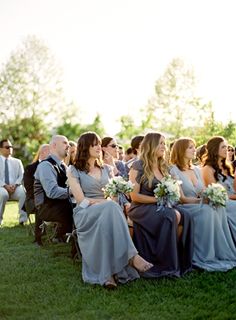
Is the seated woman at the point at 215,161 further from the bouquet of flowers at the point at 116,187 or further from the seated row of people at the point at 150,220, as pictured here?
the bouquet of flowers at the point at 116,187

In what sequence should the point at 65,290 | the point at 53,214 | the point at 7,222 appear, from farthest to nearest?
the point at 7,222 < the point at 53,214 < the point at 65,290

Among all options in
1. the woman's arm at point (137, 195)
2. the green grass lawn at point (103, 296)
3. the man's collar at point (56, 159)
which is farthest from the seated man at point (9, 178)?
the woman's arm at point (137, 195)

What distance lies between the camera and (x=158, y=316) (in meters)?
5.75

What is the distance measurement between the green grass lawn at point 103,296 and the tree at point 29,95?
32.6 m

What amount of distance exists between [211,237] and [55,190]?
8.27 feet

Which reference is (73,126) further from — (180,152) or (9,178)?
(180,152)

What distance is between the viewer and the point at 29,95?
1633 inches

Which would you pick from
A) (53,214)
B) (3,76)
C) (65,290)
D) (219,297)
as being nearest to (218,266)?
(219,297)

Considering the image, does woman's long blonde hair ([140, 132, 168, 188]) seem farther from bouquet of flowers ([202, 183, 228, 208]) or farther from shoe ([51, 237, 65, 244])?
shoe ([51, 237, 65, 244])

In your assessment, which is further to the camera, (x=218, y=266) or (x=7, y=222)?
(x=7, y=222)

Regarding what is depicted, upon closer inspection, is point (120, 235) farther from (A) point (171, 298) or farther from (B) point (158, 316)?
(B) point (158, 316)

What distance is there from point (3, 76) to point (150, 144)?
112 feet

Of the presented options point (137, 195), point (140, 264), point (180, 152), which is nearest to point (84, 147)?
point (137, 195)

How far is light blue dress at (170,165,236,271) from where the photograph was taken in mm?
7801
